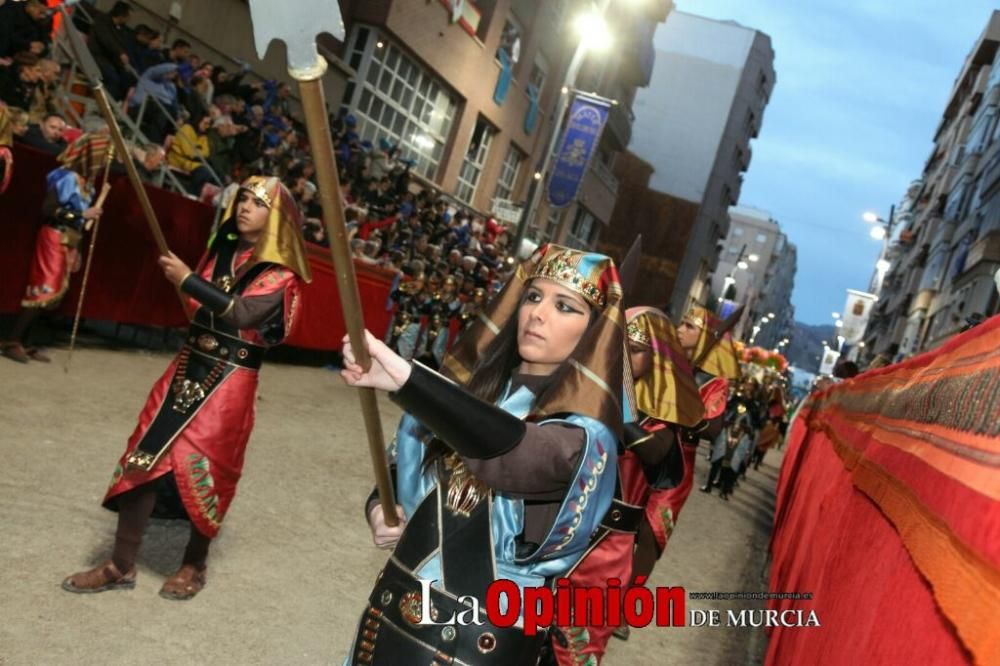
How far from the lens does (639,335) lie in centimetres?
454

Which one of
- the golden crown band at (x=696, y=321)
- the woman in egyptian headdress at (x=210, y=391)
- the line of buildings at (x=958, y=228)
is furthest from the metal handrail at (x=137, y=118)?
the line of buildings at (x=958, y=228)

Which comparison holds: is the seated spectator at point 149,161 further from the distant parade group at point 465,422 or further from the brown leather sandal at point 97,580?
the brown leather sandal at point 97,580

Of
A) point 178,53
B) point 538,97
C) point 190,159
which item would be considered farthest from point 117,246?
point 538,97

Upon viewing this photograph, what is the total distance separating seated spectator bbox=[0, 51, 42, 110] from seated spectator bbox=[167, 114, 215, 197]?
2.63m

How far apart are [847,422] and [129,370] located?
22.2ft

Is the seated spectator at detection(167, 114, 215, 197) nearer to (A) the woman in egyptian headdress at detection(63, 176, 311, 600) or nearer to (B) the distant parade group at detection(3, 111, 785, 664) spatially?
(B) the distant parade group at detection(3, 111, 785, 664)

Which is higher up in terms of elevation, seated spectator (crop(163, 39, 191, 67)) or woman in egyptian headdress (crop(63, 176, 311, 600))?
seated spectator (crop(163, 39, 191, 67))

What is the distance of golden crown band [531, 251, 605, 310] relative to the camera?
2420mm

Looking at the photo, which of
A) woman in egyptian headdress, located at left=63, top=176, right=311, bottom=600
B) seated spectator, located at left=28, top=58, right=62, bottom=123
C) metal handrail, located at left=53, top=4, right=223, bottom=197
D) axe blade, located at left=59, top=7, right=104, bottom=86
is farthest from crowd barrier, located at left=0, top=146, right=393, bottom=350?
axe blade, located at left=59, top=7, right=104, bottom=86

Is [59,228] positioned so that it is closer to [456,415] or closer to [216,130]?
[216,130]

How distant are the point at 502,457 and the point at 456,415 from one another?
0.58ft

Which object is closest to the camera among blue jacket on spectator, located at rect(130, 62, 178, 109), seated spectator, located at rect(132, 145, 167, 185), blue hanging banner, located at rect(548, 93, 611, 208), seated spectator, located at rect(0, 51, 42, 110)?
seated spectator, located at rect(0, 51, 42, 110)

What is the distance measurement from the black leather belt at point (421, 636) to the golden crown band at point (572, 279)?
2.86ft

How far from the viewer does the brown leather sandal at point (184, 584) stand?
4180 mm
